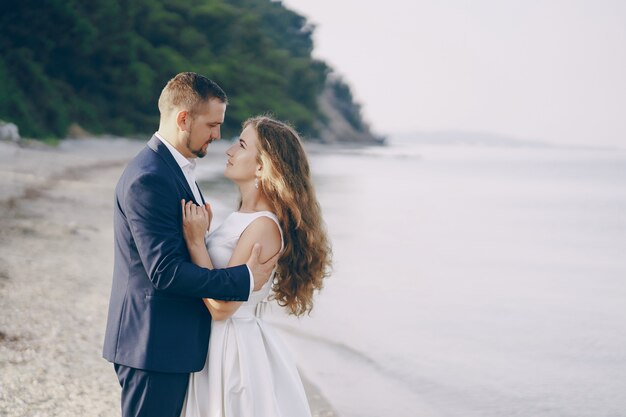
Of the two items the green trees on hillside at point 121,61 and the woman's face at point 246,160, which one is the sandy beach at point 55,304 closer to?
the woman's face at point 246,160

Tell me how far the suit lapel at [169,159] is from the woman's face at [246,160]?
0.19 meters

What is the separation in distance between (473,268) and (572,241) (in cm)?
657

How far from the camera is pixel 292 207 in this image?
8.79 ft

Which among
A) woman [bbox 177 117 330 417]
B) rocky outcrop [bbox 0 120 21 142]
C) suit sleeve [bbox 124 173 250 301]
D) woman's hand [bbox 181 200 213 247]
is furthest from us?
rocky outcrop [bbox 0 120 21 142]

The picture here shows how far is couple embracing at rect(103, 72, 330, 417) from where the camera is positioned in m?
A: 2.42

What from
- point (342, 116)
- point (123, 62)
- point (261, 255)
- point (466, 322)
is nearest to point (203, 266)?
point (261, 255)

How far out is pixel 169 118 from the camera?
2.61 m

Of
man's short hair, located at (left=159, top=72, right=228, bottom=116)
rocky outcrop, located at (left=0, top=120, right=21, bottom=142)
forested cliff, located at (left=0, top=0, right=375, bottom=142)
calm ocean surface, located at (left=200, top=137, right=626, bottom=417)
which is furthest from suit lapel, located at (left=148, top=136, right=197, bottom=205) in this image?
rocky outcrop, located at (left=0, top=120, right=21, bottom=142)

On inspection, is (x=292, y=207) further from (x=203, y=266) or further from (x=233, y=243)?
(x=203, y=266)

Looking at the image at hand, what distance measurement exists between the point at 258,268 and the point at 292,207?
0.86ft

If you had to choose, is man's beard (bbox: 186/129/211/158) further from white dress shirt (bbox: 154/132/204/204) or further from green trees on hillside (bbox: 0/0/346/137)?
green trees on hillside (bbox: 0/0/346/137)

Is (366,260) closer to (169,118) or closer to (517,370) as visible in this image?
(517,370)

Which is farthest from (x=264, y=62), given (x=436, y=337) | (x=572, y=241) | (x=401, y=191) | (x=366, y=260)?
(x=436, y=337)

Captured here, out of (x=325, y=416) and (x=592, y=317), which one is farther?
(x=592, y=317)
